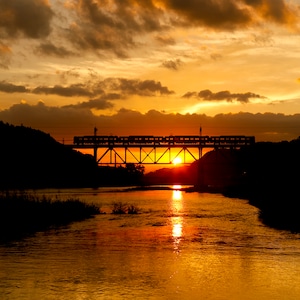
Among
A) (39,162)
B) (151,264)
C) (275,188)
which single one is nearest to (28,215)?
(151,264)

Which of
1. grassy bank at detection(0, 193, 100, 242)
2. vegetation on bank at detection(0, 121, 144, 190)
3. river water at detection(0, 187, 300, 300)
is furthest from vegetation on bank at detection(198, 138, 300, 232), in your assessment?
vegetation on bank at detection(0, 121, 144, 190)

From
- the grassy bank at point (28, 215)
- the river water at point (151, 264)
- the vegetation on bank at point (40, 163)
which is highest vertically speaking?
the vegetation on bank at point (40, 163)

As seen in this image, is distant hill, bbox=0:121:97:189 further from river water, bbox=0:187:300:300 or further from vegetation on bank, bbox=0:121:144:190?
river water, bbox=0:187:300:300

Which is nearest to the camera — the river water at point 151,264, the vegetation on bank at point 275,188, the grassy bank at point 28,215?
the river water at point 151,264

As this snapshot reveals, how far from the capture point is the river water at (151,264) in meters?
17.6

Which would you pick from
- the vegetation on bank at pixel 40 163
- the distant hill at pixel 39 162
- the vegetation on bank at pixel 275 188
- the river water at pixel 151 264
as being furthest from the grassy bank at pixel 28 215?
the distant hill at pixel 39 162

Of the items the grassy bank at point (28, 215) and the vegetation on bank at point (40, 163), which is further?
the vegetation on bank at point (40, 163)

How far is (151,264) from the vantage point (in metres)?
22.7

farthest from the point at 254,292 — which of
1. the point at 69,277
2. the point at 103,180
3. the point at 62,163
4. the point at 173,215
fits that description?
the point at 103,180

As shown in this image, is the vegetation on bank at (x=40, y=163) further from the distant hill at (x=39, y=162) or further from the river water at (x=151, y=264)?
the river water at (x=151, y=264)

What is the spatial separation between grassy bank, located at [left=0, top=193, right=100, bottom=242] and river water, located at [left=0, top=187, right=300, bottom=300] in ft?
6.00

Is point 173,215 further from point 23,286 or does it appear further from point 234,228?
point 23,286

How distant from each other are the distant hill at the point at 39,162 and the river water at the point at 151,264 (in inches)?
2342

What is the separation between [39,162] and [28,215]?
8641 cm
